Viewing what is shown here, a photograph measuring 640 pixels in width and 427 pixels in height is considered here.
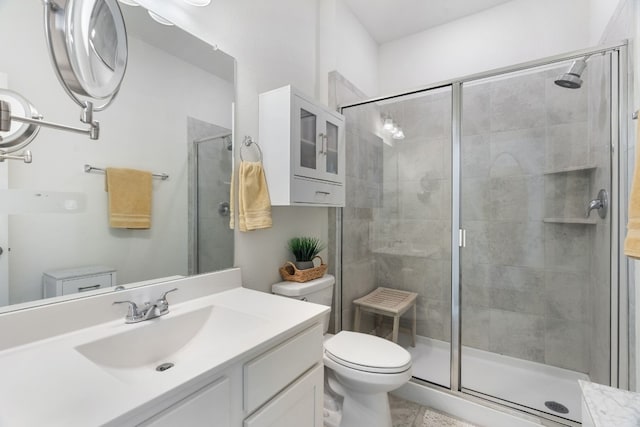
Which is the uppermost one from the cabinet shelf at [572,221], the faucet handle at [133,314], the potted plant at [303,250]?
the cabinet shelf at [572,221]

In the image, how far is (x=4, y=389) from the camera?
59 cm

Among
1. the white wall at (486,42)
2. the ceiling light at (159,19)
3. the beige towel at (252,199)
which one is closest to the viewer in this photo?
Result: the ceiling light at (159,19)

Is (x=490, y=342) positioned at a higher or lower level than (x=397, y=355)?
lower

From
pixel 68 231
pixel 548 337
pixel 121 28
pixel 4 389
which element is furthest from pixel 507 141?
pixel 4 389

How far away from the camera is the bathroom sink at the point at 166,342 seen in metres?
0.83

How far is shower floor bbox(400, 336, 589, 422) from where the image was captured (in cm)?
171

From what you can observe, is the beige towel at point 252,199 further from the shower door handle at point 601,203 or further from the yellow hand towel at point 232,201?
the shower door handle at point 601,203

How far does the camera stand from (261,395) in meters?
0.85

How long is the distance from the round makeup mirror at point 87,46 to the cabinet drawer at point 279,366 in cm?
82

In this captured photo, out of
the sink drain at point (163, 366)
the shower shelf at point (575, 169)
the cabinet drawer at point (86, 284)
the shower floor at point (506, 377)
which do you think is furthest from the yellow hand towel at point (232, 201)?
the shower shelf at point (575, 169)

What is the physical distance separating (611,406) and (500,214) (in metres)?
1.48

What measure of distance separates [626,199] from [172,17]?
214cm

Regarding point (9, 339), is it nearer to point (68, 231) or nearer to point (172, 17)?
point (68, 231)

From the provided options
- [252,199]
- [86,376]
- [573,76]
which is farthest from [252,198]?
[573,76]
